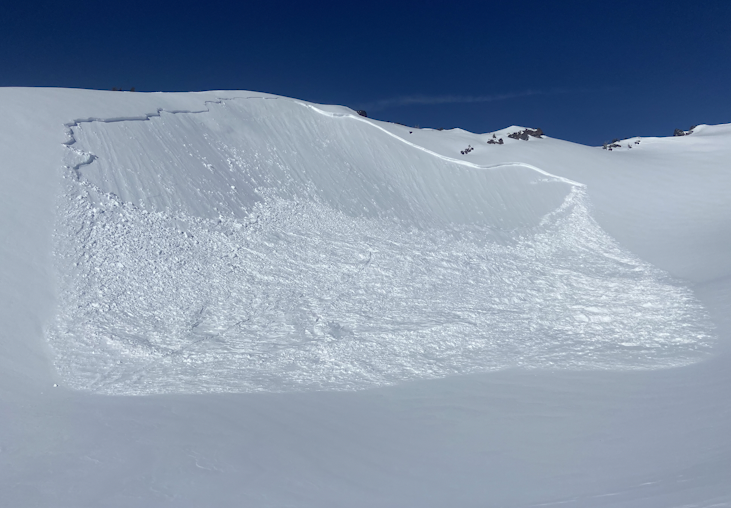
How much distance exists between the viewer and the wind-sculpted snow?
255 inches

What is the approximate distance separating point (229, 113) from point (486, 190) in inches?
252

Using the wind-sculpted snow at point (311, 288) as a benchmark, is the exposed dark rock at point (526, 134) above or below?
above

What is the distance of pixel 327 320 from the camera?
7.71 metres

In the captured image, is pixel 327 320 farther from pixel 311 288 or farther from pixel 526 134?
pixel 526 134

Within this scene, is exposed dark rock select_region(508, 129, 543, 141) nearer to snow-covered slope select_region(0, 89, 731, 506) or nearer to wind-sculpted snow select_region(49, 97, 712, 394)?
snow-covered slope select_region(0, 89, 731, 506)

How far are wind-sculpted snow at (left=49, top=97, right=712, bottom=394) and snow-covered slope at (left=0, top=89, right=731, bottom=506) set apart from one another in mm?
44

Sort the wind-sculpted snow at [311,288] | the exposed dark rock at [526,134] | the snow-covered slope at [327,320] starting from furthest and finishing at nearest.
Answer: the exposed dark rock at [526,134]
the wind-sculpted snow at [311,288]
the snow-covered slope at [327,320]

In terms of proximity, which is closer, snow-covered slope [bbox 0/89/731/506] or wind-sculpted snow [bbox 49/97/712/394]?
snow-covered slope [bbox 0/89/731/506]

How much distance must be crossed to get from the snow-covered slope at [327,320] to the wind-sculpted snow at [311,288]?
0.04 m

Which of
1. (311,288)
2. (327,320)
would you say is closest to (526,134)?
(311,288)

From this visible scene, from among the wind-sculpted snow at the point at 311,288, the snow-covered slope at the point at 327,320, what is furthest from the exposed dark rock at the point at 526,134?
the wind-sculpted snow at the point at 311,288

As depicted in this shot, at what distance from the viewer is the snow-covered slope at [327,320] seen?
4.43 metres

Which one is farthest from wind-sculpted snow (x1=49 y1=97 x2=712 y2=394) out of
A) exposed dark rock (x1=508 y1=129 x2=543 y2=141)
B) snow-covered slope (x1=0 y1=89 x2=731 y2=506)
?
exposed dark rock (x1=508 y1=129 x2=543 y2=141)

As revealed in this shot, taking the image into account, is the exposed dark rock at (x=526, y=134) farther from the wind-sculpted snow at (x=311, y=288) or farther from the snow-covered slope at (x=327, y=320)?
the wind-sculpted snow at (x=311, y=288)
